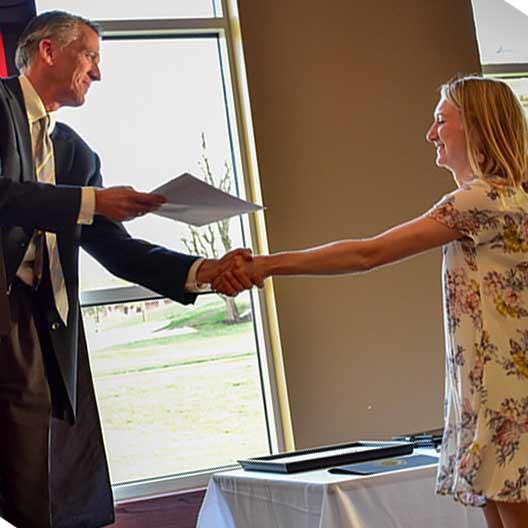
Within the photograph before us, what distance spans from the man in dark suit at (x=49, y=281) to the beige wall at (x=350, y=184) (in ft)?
2.91

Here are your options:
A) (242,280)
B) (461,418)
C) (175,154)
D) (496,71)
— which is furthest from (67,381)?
(496,71)

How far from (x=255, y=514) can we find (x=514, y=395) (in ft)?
2.40

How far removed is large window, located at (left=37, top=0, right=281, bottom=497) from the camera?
343 cm

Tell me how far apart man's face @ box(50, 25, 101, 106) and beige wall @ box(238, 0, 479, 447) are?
3.30 feet

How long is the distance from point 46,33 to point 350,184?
1425 mm

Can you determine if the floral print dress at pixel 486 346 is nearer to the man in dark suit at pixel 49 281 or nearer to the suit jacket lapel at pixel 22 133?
the man in dark suit at pixel 49 281

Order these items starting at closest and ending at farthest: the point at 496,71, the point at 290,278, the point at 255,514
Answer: the point at 255,514
the point at 290,278
the point at 496,71

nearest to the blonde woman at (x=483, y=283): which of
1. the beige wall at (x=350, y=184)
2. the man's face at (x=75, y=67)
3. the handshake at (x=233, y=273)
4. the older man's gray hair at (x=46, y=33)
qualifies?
the handshake at (x=233, y=273)

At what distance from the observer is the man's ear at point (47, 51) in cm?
254

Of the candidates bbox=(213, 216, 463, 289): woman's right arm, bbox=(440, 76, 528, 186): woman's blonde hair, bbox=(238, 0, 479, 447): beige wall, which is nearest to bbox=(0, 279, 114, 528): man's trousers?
bbox=(213, 216, 463, 289): woman's right arm

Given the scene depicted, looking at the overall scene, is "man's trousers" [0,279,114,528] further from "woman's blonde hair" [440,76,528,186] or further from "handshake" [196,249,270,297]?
"woman's blonde hair" [440,76,528,186]

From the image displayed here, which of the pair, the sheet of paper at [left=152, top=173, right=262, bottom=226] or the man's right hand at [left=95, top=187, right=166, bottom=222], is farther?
the man's right hand at [left=95, top=187, right=166, bottom=222]

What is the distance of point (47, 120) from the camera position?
8.05 ft

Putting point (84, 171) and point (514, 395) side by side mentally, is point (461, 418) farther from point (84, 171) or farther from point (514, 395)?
point (84, 171)
